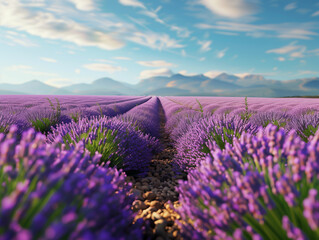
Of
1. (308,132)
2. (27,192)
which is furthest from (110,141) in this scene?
(308,132)

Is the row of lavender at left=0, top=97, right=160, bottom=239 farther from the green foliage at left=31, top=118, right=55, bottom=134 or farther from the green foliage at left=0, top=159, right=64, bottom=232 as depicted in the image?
the green foliage at left=31, top=118, right=55, bottom=134

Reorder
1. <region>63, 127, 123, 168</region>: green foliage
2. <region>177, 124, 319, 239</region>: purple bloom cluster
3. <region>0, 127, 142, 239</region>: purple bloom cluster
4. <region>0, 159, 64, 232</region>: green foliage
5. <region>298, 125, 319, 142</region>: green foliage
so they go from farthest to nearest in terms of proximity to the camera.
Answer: <region>298, 125, 319, 142</region>: green foliage < <region>63, 127, 123, 168</region>: green foliage < <region>177, 124, 319, 239</region>: purple bloom cluster < <region>0, 159, 64, 232</region>: green foliage < <region>0, 127, 142, 239</region>: purple bloom cluster

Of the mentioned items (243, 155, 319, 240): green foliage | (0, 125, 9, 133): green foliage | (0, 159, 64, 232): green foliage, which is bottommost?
(243, 155, 319, 240): green foliage

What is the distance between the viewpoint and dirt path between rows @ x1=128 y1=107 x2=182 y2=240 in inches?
63.8

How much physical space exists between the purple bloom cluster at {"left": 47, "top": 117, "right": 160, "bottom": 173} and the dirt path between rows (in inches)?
10.5

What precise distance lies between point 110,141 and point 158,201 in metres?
0.92

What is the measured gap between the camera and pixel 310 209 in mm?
675

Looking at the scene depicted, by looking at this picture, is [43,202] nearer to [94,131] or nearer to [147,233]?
[147,233]

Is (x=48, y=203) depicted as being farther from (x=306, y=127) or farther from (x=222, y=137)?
(x=306, y=127)

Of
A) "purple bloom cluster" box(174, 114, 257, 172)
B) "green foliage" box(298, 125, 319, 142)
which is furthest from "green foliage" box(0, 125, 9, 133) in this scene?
"green foliage" box(298, 125, 319, 142)

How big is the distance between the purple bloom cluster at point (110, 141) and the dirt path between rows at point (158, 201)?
27cm

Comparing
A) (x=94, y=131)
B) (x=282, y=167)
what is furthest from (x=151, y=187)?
(x=282, y=167)

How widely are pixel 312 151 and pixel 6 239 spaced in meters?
1.23

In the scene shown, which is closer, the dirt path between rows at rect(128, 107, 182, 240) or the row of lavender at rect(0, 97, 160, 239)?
the row of lavender at rect(0, 97, 160, 239)
